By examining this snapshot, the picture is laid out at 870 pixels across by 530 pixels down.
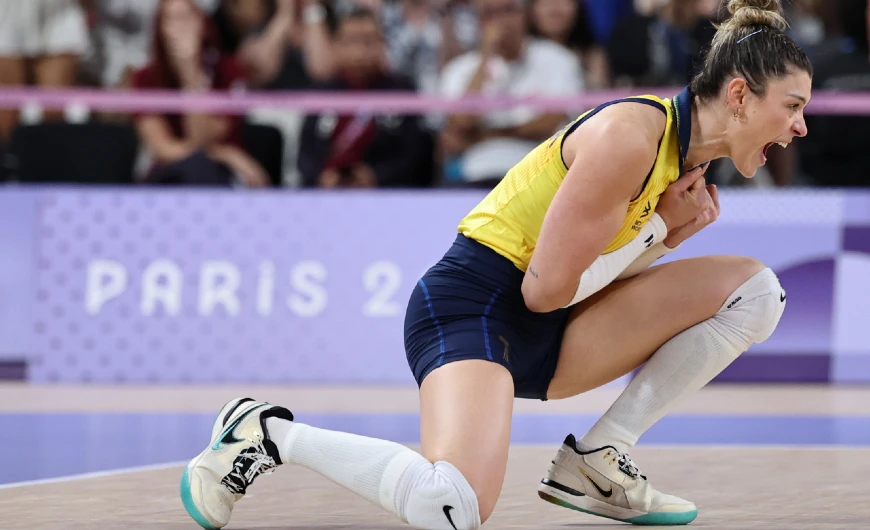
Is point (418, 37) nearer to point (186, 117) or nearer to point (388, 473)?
point (186, 117)

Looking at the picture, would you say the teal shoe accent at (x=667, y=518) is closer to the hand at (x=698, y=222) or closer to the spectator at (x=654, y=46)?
the hand at (x=698, y=222)

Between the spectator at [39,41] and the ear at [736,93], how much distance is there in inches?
235

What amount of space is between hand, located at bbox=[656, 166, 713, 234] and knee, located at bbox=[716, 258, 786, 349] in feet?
0.82

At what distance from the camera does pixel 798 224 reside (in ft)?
22.8

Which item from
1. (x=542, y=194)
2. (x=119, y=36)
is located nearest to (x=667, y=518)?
(x=542, y=194)

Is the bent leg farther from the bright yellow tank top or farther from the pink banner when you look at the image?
the pink banner

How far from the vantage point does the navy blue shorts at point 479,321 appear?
132 inches

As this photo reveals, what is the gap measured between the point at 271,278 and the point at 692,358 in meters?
3.76

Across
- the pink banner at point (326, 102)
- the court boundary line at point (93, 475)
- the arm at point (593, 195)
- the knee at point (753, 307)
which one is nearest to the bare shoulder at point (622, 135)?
the arm at point (593, 195)

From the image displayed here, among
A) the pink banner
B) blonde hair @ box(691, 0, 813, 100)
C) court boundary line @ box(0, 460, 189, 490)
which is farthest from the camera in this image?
the pink banner

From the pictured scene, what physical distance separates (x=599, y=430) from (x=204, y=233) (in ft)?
12.7

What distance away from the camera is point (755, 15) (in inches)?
127

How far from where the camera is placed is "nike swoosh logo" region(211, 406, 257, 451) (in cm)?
325

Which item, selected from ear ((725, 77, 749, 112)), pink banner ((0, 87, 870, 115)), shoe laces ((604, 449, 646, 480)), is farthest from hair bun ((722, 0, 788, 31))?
pink banner ((0, 87, 870, 115))
